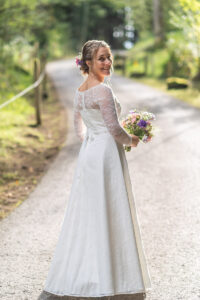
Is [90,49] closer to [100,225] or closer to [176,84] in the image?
[100,225]

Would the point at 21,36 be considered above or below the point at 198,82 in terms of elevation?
above

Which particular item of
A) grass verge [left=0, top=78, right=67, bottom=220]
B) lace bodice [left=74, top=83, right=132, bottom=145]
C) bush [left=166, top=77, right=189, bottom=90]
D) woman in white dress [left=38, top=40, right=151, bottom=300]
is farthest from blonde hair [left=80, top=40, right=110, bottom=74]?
bush [left=166, top=77, right=189, bottom=90]

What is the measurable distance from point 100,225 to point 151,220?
1990mm

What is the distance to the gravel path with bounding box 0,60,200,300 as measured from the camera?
3914 millimetres

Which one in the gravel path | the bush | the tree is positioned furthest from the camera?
the bush

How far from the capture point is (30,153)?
9328mm

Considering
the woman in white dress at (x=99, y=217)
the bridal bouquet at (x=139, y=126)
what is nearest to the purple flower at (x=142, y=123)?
the bridal bouquet at (x=139, y=126)

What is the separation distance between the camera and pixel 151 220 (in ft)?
17.6

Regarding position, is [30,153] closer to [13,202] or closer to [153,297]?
[13,202]

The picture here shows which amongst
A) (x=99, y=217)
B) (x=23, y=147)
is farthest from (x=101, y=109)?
(x=23, y=147)

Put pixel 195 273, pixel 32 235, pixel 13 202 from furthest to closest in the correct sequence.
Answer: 1. pixel 13 202
2. pixel 32 235
3. pixel 195 273

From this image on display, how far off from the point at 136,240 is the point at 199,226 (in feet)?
5.65

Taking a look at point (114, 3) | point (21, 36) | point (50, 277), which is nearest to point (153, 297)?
point (50, 277)

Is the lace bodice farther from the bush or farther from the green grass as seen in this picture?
the bush
